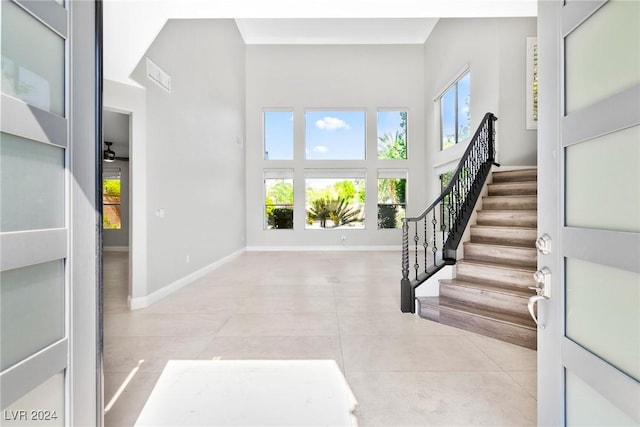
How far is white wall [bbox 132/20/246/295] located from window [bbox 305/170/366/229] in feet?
7.55

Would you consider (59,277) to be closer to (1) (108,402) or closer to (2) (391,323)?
(1) (108,402)

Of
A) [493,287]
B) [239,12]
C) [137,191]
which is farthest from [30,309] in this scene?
[493,287]

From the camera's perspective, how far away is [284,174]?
26.5ft

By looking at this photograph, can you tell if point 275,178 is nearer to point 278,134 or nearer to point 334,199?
point 278,134

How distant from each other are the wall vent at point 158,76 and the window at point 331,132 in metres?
4.68

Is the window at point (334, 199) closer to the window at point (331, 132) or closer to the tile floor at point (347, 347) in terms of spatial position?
the window at point (331, 132)

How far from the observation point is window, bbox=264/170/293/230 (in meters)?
8.09

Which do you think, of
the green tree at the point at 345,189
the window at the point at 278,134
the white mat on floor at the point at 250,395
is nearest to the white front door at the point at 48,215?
the white mat on floor at the point at 250,395

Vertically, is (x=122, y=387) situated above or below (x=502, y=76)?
below

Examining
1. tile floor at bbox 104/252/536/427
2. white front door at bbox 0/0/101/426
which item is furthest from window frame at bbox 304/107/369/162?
white front door at bbox 0/0/101/426

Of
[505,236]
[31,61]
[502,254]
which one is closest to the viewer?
[31,61]

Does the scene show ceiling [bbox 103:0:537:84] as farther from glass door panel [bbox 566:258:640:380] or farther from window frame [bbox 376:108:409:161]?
window frame [bbox 376:108:409:161]

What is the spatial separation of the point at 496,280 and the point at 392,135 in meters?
6.10

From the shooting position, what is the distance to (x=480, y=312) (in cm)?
261
